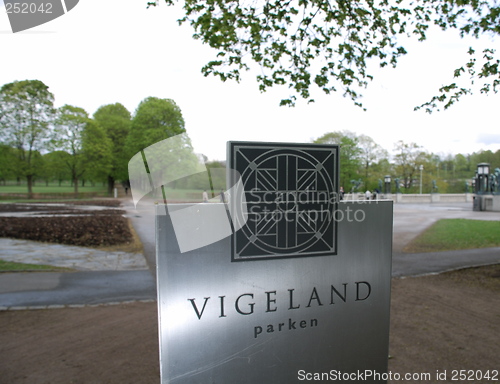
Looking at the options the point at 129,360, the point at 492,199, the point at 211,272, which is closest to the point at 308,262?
the point at 211,272

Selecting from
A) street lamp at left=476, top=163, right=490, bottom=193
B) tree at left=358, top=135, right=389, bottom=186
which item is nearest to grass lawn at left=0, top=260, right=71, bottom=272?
street lamp at left=476, top=163, right=490, bottom=193

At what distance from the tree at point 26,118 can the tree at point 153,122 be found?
933 cm

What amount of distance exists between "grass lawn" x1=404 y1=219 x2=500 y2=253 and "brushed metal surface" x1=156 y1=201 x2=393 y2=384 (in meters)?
10.1

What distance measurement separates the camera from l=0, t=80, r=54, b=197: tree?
125 ft

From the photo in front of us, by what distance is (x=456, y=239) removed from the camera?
13.9 meters

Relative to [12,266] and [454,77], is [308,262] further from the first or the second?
[12,266]

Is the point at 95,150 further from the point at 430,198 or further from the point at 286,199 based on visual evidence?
the point at 286,199

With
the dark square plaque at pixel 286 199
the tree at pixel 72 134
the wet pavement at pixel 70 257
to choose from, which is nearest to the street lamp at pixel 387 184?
the tree at pixel 72 134

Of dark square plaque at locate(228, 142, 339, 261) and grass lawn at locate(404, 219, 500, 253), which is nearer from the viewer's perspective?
dark square plaque at locate(228, 142, 339, 261)

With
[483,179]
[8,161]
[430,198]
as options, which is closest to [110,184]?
[8,161]

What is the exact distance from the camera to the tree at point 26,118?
38219 mm

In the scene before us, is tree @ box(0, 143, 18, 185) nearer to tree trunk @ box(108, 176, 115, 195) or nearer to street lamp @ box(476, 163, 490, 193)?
tree trunk @ box(108, 176, 115, 195)

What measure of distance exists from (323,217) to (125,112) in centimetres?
6380

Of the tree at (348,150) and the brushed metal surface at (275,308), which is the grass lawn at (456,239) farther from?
the tree at (348,150)
